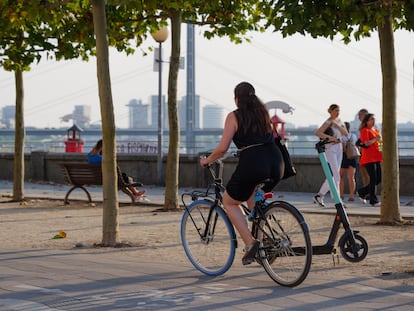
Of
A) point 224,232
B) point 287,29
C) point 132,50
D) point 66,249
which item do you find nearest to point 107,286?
point 224,232

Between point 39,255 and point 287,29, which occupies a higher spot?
point 287,29

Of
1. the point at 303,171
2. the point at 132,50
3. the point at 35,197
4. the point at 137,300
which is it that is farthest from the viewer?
the point at 303,171

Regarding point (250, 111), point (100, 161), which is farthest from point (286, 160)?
point (100, 161)

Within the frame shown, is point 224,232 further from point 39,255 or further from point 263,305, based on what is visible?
point 39,255

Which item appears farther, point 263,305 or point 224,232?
point 224,232

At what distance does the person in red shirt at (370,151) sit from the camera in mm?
16656

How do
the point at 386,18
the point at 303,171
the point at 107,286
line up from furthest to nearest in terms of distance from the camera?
the point at 303,171, the point at 386,18, the point at 107,286

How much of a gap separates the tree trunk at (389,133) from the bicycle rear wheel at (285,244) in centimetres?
520

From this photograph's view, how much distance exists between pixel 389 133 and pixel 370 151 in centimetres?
432

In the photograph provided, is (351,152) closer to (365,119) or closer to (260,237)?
(365,119)

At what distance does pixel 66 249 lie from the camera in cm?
1038

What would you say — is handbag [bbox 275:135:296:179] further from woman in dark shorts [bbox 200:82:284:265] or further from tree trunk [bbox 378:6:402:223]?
tree trunk [bbox 378:6:402:223]

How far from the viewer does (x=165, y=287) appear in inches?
292

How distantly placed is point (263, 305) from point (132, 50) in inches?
439
